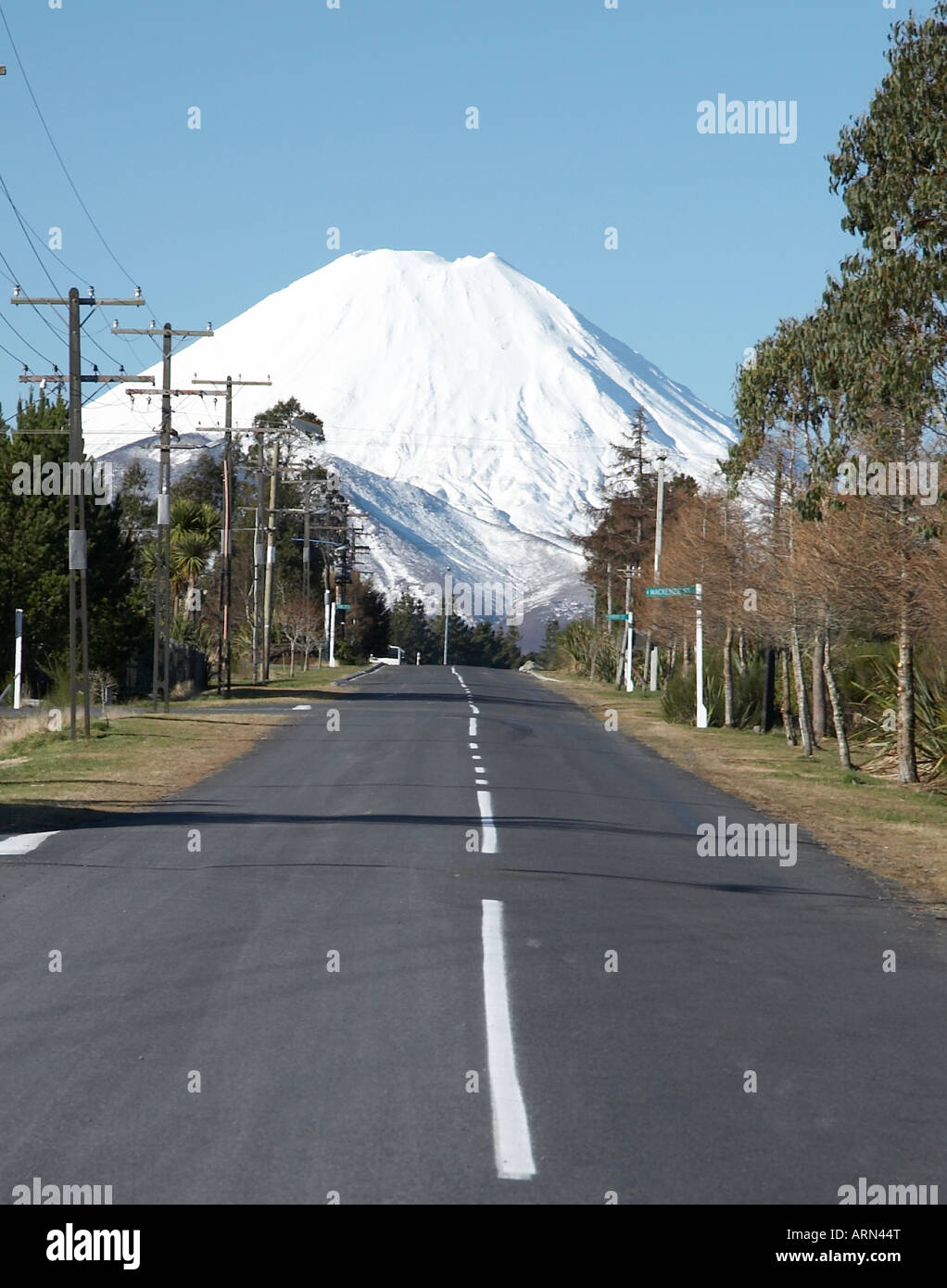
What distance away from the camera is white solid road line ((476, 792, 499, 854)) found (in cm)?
1488

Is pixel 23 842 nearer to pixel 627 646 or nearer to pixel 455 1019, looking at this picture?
pixel 455 1019

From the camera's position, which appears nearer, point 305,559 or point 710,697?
point 710,697

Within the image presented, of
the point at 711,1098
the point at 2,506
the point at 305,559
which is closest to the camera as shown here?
the point at 711,1098

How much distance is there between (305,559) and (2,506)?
133 feet

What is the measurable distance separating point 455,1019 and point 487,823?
28.3ft

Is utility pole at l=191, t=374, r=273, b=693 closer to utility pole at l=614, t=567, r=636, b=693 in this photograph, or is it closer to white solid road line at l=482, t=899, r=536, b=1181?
utility pole at l=614, t=567, r=636, b=693

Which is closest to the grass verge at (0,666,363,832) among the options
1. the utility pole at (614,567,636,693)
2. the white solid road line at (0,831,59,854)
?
the white solid road line at (0,831,59,854)

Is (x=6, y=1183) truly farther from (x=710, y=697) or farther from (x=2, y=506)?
(x=2, y=506)

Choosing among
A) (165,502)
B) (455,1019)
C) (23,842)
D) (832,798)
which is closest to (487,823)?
(23,842)

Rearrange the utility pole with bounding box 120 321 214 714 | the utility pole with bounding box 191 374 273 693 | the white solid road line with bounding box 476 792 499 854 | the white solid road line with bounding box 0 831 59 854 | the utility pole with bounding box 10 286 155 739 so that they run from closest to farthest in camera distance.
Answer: the white solid road line with bounding box 0 831 59 854, the white solid road line with bounding box 476 792 499 854, the utility pole with bounding box 10 286 155 739, the utility pole with bounding box 120 321 214 714, the utility pole with bounding box 191 374 273 693

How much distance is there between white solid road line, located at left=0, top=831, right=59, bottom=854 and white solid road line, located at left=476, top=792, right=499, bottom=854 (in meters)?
3.96

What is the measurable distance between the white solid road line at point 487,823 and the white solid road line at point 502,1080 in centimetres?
434
